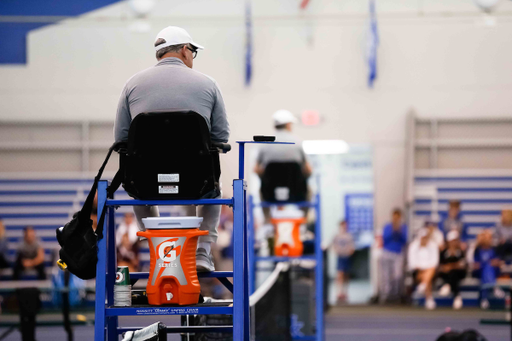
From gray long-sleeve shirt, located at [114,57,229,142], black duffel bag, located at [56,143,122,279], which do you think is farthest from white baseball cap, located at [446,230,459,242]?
black duffel bag, located at [56,143,122,279]

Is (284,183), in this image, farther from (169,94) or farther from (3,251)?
(3,251)

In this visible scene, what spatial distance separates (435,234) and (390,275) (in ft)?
4.30

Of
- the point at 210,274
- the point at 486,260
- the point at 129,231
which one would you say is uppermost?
the point at 210,274

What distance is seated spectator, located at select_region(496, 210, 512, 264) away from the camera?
508 inches

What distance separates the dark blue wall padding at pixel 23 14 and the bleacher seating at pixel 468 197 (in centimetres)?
789

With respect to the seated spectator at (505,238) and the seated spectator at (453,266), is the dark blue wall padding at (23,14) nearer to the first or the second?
the seated spectator at (453,266)

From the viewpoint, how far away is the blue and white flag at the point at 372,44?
13953 millimetres

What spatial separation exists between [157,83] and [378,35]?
39.6 ft

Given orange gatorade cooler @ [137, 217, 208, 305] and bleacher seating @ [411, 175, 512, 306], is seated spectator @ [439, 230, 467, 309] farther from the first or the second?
orange gatorade cooler @ [137, 217, 208, 305]

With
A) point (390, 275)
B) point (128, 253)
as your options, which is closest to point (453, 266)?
point (390, 275)

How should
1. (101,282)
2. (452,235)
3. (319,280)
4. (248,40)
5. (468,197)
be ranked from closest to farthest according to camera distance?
(101,282), (319,280), (452,235), (248,40), (468,197)

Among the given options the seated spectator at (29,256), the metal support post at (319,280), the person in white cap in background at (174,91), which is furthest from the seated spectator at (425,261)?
the person in white cap in background at (174,91)

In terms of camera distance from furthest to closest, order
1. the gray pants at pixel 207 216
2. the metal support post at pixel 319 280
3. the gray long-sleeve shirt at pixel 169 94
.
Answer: the metal support post at pixel 319 280
the gray pants at pixel 207 216
the gray long-sleeve shirt at pixel 169 94

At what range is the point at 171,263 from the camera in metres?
3.13
